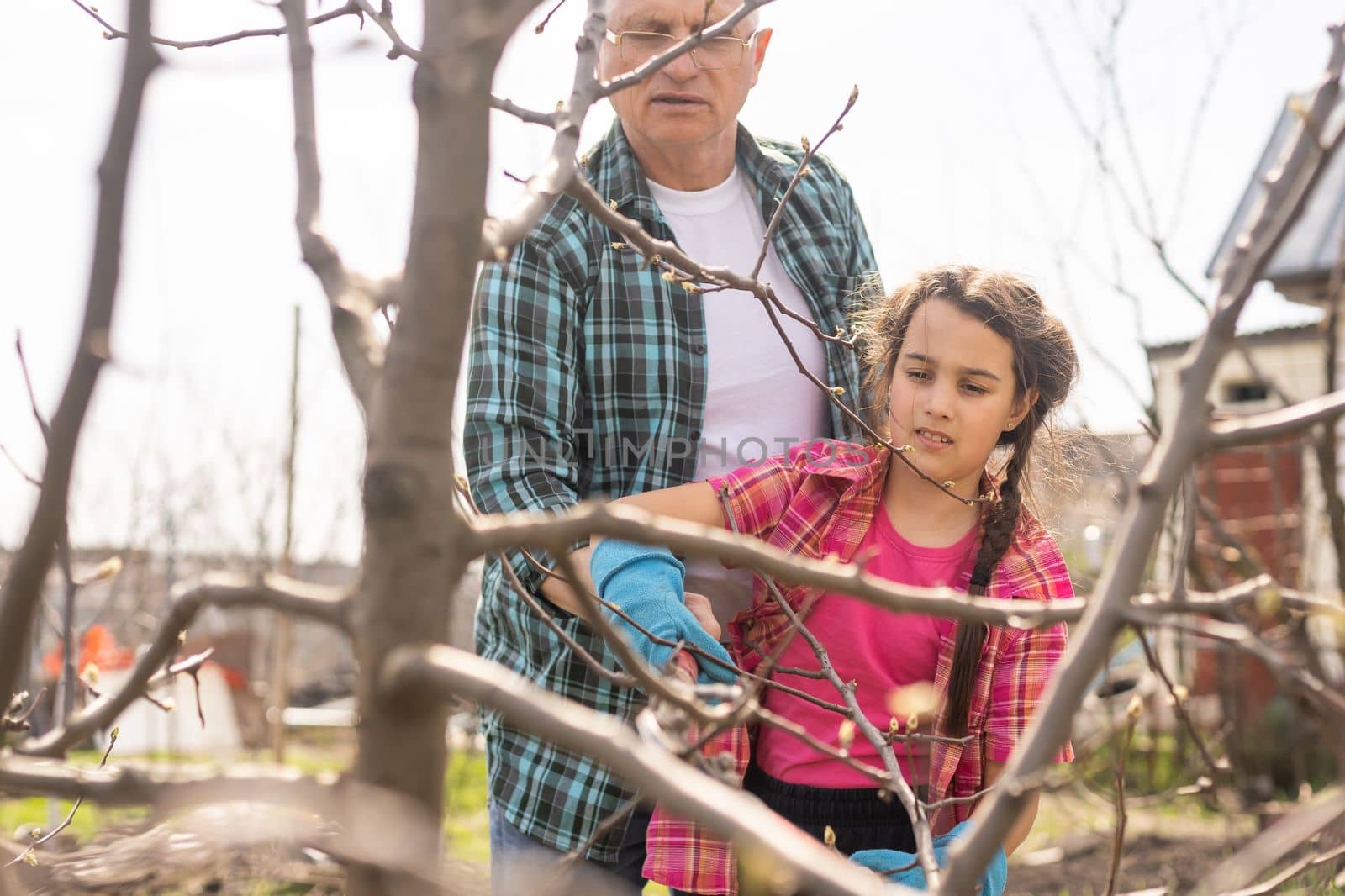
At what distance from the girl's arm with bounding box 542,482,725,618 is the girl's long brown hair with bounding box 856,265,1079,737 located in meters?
0.45

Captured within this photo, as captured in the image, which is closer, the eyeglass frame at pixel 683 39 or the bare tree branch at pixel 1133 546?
the bare tree branch at pixel 1133 546

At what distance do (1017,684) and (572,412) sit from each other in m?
0.91

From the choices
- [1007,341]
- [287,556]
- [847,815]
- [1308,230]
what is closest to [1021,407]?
[1007,341]

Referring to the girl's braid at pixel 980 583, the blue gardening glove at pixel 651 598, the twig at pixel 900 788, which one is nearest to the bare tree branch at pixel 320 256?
the twig at pixel 900 788

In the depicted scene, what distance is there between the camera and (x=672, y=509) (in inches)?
80.7

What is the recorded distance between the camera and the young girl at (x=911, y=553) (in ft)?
6.48

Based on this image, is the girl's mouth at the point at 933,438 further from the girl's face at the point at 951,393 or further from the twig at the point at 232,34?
the twig at the point at 232,34

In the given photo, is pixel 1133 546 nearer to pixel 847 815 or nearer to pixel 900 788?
pixel 900 788

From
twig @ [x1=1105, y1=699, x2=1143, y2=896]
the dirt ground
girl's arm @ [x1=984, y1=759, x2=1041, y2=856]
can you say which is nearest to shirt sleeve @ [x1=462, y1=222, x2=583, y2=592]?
girl's arm @ [x1=984, y1=759, x2=1041, y2=856]

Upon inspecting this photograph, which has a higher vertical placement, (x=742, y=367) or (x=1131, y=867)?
(x=742, y=367)

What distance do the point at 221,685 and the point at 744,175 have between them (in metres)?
5.81

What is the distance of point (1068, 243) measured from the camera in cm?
403

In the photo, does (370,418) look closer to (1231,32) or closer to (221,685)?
(1231,32)

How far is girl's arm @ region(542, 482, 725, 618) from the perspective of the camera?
2.02 metres
